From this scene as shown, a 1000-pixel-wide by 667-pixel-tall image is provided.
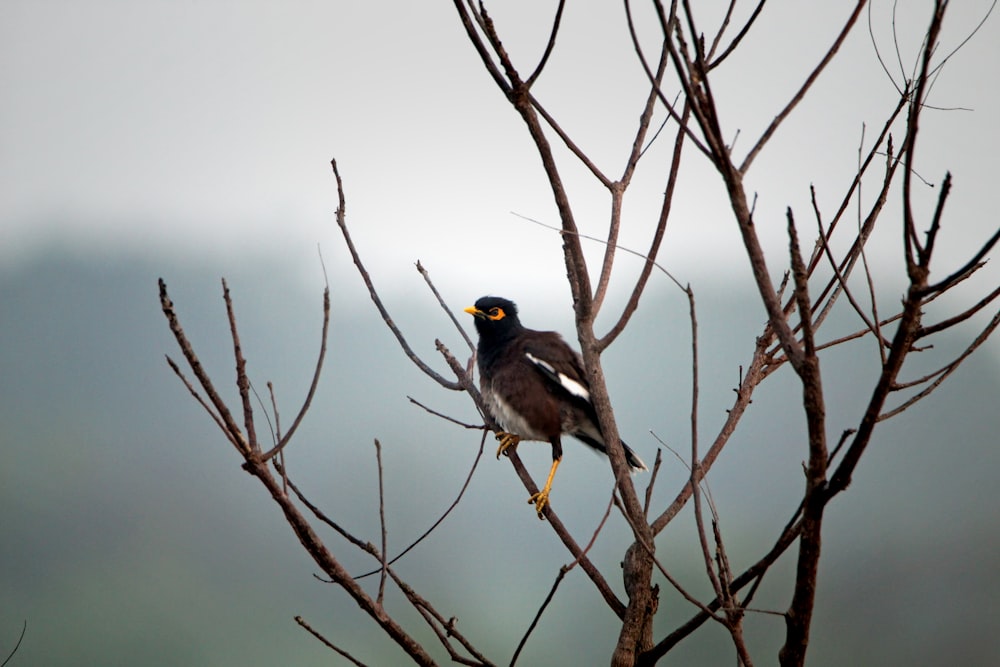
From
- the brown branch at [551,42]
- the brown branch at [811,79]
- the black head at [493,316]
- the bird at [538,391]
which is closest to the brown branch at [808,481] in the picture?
the brown branch at [811,79]

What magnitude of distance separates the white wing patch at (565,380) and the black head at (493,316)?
0.98 feet

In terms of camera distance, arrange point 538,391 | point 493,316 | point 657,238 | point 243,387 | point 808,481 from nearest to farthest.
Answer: point 808,481, point 243,387, point 657,238, point 538,391, point 493,316

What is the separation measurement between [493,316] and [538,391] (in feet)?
1.58

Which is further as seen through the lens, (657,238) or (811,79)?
(657,238)

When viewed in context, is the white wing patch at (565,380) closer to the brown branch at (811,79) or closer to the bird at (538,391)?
the bird at (538,391)

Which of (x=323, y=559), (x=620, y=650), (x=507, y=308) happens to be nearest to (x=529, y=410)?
(x=507, y=308)

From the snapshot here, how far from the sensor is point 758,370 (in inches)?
72.7

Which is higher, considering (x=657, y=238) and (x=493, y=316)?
(x=493, y=316)

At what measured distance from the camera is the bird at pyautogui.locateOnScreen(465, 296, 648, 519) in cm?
283

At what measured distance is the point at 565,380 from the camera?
2.89m

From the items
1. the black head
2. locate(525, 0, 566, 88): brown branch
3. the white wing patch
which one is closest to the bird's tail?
the white wing patch

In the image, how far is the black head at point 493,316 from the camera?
127 inches

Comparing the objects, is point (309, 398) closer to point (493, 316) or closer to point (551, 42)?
point (551, 42)

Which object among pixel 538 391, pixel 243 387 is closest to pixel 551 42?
pixel 243 387
